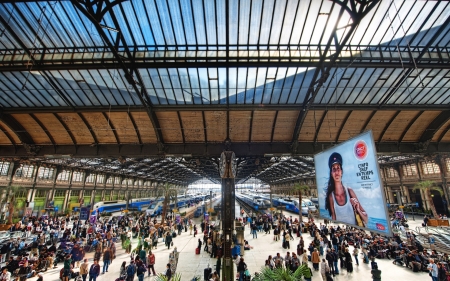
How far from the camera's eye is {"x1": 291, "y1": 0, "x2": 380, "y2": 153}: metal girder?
8.72 metres

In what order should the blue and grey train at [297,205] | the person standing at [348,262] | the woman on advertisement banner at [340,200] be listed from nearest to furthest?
the woman on advertisement banner at [340,200], the person standing at [348,262], the blue and grey train at [297,205]

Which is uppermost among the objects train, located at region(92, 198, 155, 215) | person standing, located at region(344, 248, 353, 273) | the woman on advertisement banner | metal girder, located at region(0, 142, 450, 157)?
metal girder, located at region(0, 142, 450, 157)

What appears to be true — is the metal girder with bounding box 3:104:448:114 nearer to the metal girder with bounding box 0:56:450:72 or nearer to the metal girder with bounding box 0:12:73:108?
the metal girder with bounding box 0:12:73:108

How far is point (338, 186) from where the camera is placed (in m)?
8.48

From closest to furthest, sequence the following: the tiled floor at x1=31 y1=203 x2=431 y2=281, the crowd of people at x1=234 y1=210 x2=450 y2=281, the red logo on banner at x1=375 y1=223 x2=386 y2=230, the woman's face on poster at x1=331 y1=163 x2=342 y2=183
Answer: the red logo on banner at x1=375 y1=223 x2=386 y2=230 → the woman's face on poster at x1=331 y1=163 x2=342 y2=183 → the crowd of people at x1=234 y1=210 x2=450 y2=281 → the tiled floor at x1=31 y1=203 x2=431 y2=281

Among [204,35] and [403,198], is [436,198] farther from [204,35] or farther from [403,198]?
[204,35]

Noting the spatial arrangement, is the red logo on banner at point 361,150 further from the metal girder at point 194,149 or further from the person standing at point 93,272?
the person standing at point 93,272

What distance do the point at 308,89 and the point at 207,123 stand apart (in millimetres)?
7642

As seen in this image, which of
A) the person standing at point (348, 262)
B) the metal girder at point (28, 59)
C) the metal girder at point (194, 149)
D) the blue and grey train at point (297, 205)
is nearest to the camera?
the metal girder at point (28, 59)

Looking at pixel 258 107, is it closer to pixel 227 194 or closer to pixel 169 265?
pixel 227 194

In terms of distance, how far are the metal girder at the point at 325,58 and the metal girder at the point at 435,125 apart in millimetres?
10444

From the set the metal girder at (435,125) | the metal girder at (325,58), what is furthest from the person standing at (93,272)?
the metal girder at (435,125)

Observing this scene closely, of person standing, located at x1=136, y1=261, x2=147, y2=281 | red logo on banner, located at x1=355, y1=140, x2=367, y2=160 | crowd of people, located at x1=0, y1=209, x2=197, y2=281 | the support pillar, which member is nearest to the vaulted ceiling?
the support pillar

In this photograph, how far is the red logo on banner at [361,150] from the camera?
22.8 feet
